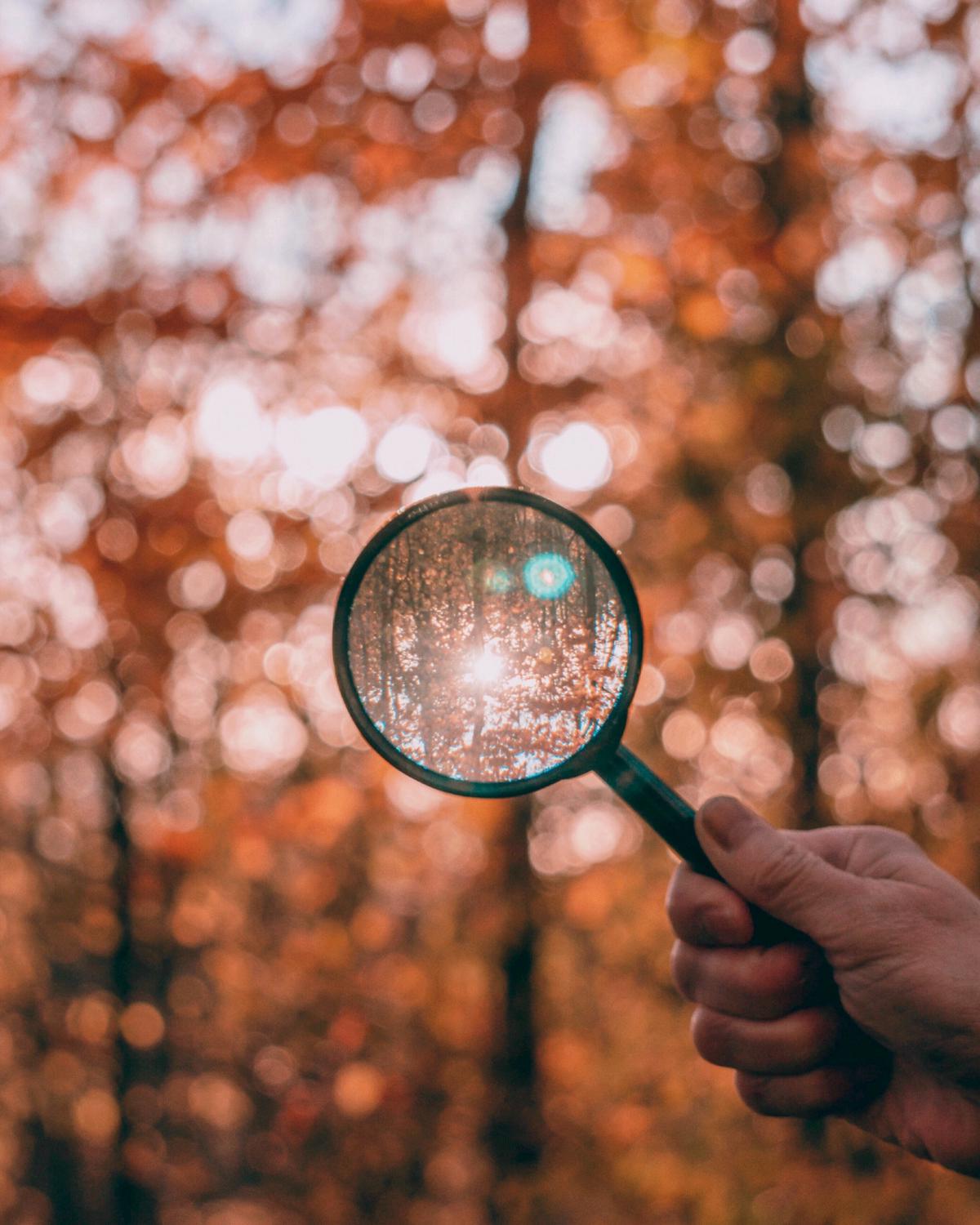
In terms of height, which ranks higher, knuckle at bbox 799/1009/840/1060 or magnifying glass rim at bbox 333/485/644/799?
magnifying glass rim at bbox 333/485/644/799

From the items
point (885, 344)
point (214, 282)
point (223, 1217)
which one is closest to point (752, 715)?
point (885, 344)

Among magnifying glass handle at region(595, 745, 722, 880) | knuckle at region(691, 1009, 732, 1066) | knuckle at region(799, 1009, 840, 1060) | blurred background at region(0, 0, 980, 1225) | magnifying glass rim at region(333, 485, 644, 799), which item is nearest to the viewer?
magnifying glass handle at region(595, 745, 722, 880)

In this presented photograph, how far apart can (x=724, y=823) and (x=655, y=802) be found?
0.46 ft

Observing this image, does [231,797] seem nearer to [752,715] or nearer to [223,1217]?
[752,715]

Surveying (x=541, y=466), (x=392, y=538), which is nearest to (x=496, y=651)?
(x=392, y=538)

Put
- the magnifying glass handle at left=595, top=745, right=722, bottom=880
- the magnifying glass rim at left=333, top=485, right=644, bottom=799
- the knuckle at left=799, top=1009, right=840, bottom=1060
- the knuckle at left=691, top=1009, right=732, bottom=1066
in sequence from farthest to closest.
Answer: the knuckle at left=691, top=1009, right=732, bottom=1066, the knuckle at left=799, top=1009, right=840, bottom=1060, the magnifying glass rim at left=333, top=485, right=644, bottom=799, the magnifying glass handle at left=595, top=745, right=722, bottom=880

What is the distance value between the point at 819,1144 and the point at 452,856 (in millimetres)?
2936

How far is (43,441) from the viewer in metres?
5.78

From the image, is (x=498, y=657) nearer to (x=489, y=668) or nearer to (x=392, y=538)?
(x=489, y=668)

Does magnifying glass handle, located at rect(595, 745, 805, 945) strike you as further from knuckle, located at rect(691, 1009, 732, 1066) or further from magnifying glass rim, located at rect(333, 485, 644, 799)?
knuckle, located at rect(691, 1009, 732, 1066)

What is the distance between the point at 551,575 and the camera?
1637 millimetres

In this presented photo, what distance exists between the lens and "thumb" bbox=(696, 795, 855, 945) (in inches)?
60.6

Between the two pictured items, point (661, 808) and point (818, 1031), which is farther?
point (818, 1031)

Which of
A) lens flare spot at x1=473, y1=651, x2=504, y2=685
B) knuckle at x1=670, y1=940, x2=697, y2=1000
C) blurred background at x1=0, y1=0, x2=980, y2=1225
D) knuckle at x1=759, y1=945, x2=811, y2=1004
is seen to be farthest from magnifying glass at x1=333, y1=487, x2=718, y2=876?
blurred background at x1=0, y1=0, x2=980, y2=1225
